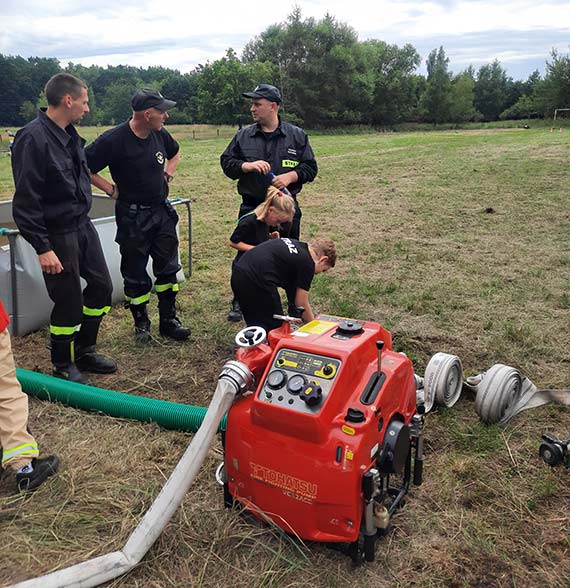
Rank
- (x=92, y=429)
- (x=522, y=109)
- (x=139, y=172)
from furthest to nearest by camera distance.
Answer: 1. (x=522, y=109)
2. (x=139, y=172)
3. (x=92, y=429)

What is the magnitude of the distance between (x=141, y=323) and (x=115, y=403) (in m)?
1.35

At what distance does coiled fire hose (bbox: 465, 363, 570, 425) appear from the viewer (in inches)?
129

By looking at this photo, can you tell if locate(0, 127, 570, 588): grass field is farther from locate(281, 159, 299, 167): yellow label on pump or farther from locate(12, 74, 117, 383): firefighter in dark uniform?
locate(281, 159, 299, 167): yellow label on pump

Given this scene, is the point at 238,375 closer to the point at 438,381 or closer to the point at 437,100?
the point at 438,381

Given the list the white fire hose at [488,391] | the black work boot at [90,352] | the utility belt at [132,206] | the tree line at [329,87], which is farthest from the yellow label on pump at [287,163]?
the tree line at [329,87]

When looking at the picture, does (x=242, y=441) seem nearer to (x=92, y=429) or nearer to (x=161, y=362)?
(x=92, y=429)

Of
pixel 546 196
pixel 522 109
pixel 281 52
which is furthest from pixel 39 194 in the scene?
pixel 522 109

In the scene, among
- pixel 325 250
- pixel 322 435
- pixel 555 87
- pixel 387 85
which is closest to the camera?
pixel 322 435

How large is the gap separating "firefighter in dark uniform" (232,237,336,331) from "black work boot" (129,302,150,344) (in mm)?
1455

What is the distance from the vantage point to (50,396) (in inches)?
142

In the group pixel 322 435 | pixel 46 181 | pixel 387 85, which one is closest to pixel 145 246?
pixel 46 181

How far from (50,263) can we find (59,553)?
1.74m

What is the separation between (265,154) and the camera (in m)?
4.62

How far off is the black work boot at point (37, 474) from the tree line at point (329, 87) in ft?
152
